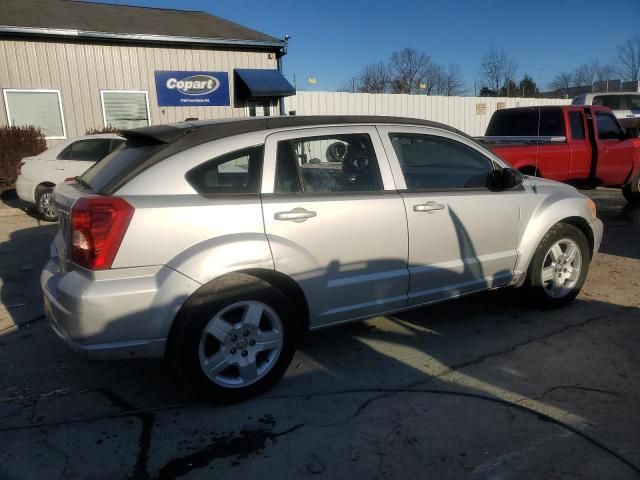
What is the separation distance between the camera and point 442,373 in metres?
3.45

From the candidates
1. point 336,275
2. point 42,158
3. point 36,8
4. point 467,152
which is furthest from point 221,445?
point 36,8

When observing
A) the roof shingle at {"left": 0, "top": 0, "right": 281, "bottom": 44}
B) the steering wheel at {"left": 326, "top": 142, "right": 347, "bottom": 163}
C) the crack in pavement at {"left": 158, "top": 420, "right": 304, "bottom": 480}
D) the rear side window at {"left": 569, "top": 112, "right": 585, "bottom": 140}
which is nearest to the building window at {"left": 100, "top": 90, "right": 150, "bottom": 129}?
the roof shingle at {"left": 0, "top": 0, "right": 281, "bottom": 44}

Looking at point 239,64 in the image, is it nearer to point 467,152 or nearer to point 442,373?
point 467,152

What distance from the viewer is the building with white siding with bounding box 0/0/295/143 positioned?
1319 cm

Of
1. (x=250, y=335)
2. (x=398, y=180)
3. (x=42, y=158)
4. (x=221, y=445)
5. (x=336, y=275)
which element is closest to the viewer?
(x=221, y=445)

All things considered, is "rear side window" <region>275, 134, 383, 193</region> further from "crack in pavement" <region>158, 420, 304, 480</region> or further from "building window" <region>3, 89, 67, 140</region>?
"building window" <region>3, 89, 67, 140</region>

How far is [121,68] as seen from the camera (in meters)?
14.1

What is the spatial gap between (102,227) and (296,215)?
3.58ft

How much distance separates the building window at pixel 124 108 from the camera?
1415cm

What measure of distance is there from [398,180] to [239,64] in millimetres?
13015

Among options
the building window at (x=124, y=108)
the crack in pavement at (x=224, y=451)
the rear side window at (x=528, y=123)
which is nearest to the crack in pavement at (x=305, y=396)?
the crack in pavement at (x=224, y=451)

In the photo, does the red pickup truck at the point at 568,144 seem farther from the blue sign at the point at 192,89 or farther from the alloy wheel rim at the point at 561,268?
the blue sign at the point at 192,89

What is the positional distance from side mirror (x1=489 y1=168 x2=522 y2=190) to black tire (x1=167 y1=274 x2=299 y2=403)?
2003mm

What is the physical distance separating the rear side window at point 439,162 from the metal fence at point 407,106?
1249 centimetres
